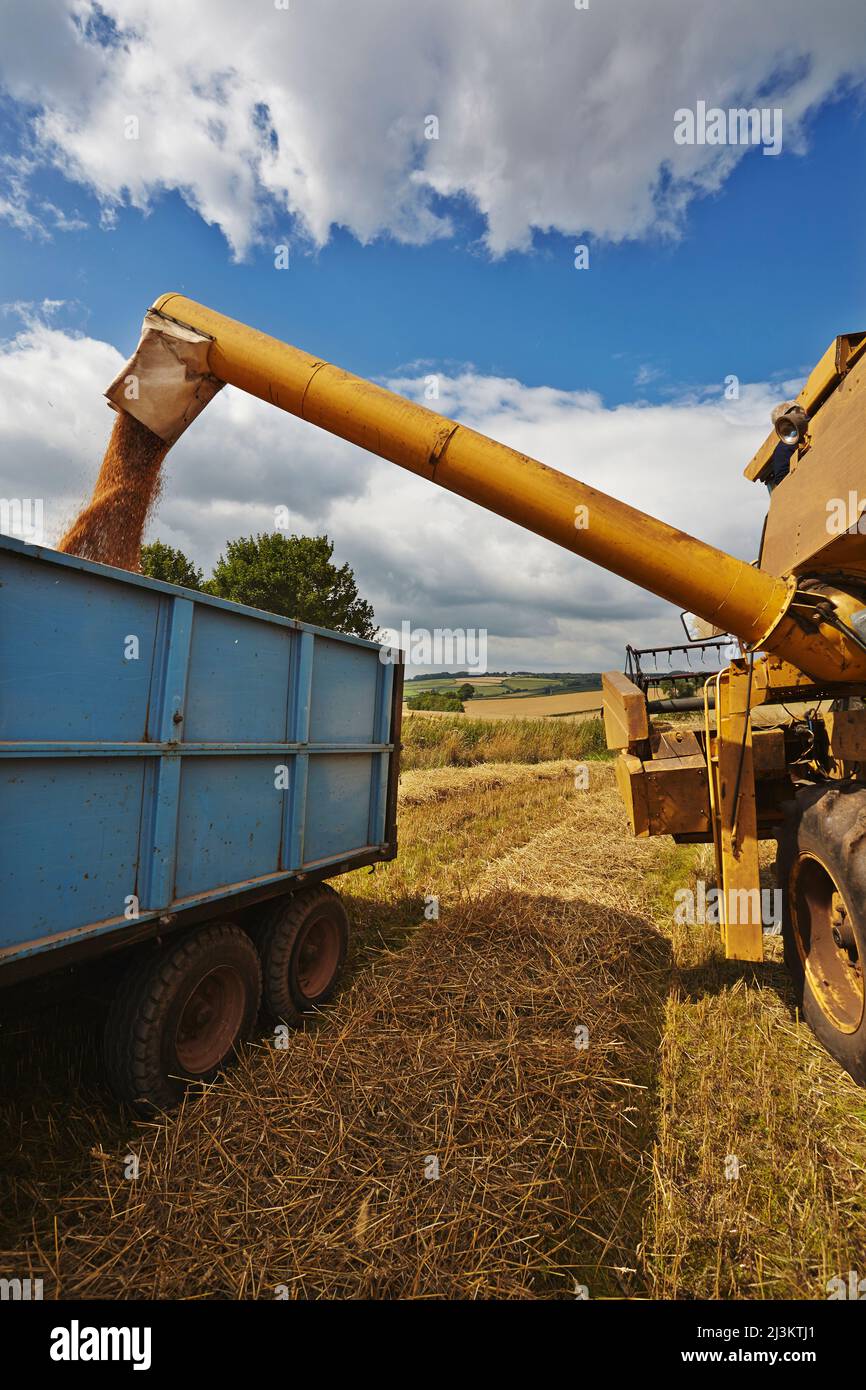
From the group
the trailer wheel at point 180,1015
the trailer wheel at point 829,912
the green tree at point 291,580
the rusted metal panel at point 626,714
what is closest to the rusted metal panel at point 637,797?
the rusted metal panel at point 626,714

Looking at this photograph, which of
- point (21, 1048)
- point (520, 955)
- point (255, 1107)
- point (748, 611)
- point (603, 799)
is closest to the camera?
point (255, 1107)

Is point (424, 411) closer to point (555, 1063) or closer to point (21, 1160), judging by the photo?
point (555, 1063)

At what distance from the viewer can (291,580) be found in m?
23.5

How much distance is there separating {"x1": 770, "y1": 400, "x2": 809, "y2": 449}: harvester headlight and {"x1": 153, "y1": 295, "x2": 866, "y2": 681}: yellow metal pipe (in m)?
0.95

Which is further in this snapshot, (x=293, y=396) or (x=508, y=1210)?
(x=293, y=396)

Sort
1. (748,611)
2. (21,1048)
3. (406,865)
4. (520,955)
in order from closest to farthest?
(21,1048)
(748,611)
(520,955)
(406,865)

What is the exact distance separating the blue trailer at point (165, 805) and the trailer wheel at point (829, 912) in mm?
2863

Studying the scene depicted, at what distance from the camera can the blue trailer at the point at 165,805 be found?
2279 mm

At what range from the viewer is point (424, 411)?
3.56 m

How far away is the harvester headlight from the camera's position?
3697 mm

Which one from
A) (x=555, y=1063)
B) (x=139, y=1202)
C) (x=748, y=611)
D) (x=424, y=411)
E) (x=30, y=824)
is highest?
(x=424, y=411)

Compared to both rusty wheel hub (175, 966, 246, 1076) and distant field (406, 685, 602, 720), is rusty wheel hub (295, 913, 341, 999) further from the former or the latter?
distant field (406, 685, 602, 720)

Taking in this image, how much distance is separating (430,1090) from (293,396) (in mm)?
3811

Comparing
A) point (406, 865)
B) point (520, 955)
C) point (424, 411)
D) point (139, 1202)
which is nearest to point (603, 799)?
point (406, 865)
